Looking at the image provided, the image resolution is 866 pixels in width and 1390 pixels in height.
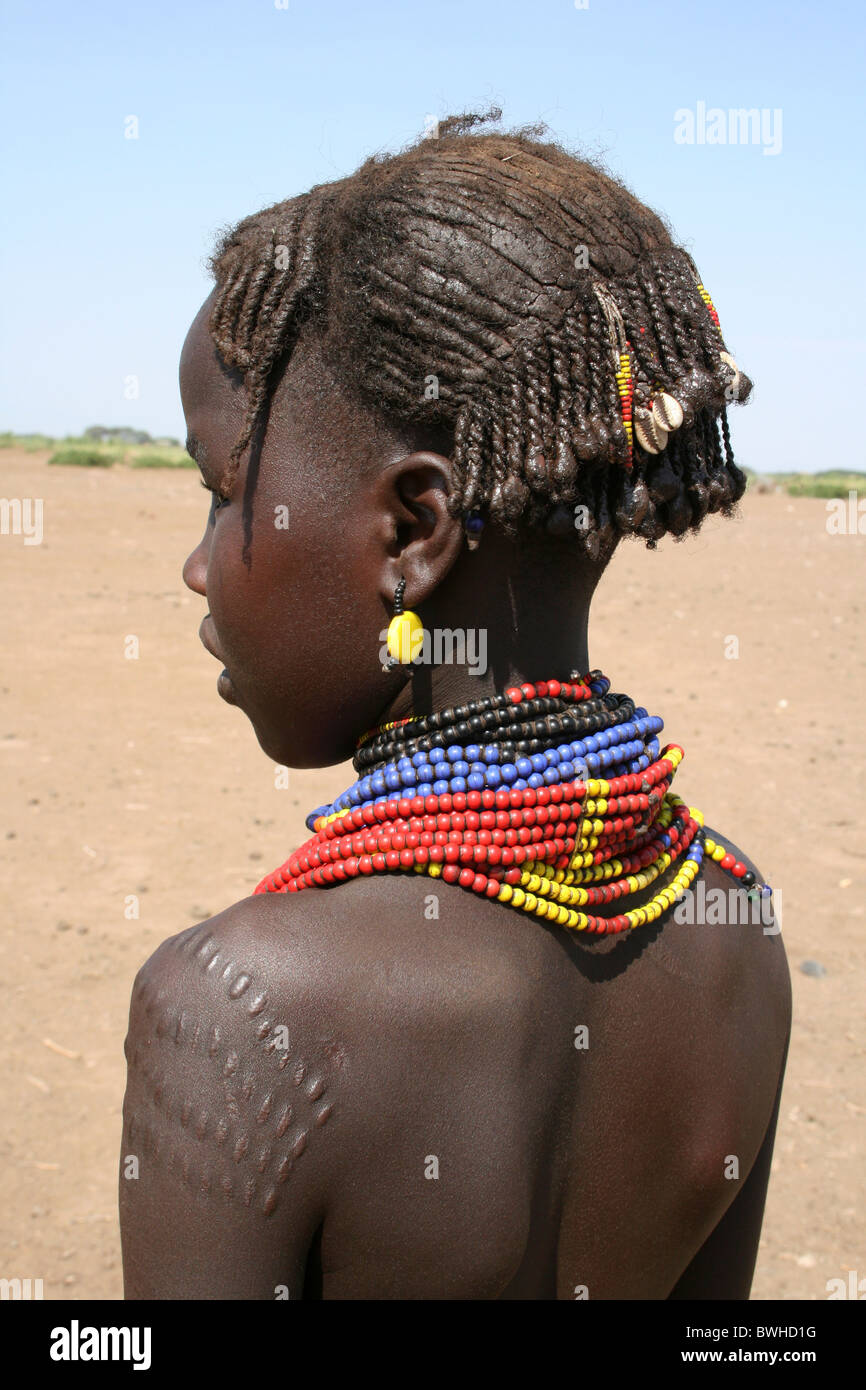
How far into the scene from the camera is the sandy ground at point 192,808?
4219 millimetres

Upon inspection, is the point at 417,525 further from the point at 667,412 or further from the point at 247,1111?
the point at 247,1111

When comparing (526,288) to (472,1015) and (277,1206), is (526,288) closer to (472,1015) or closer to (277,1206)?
(472,1015)

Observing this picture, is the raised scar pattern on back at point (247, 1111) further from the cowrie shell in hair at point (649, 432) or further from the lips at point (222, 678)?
the cowrie shell in hair at point (649, 432)

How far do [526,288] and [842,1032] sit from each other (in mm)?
4404

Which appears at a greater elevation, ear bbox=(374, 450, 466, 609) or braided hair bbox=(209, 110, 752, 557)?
braided hair bbox=(209, 110, 752, 557)

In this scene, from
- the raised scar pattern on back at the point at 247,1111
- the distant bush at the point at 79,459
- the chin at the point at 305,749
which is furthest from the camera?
the distant bush at the point at 79,459

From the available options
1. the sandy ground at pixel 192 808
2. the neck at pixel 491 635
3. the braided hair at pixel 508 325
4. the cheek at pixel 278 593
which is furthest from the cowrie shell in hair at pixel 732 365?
the sandy ground at pixel 192 808

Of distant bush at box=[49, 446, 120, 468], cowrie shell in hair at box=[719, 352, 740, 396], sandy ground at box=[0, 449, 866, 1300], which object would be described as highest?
distant bush at box=[49, 446, 120, 468]

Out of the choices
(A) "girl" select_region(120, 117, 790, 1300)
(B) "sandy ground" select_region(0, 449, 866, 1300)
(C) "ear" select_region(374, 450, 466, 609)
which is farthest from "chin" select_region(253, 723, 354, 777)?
(B) "sandy ground" select_region(0, 449, 866, 1300)

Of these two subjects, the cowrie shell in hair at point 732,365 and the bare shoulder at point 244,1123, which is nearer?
the bare shoulder at point 244,1123

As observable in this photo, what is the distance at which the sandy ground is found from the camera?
4219mm

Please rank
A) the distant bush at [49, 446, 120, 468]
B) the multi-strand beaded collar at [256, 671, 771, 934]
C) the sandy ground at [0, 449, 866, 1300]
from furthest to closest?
the distant bush at [49, 446, 120, 468]
the sandy ground at [0, 449, 866, 1300]
the multi-strand beaded collar at [256, 671, 771, 934]

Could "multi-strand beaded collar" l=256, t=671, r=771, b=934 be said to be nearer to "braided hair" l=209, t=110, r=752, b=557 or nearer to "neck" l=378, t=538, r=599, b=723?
"neck" l=378, t=538, r=599, b=723

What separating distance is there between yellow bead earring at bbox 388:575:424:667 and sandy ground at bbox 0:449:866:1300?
1413 millimetres
